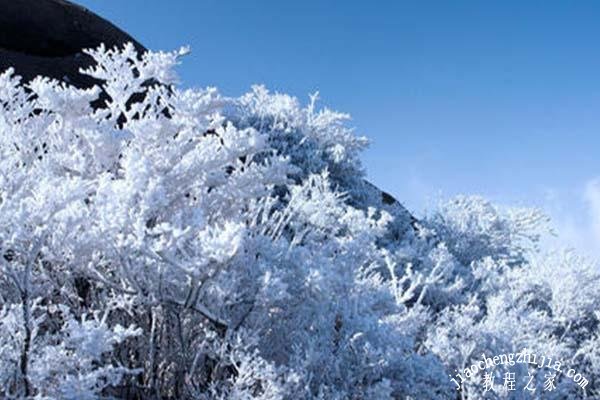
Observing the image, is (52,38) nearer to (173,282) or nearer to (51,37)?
(51,37)

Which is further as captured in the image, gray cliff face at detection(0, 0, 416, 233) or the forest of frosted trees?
gray cliff face at detection(0, 0, 416, 233)

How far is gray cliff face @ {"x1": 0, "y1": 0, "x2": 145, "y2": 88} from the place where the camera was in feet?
54.7

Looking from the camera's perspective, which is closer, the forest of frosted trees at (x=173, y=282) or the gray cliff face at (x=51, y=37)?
the forest of frosted trees at (x=173, y=282)

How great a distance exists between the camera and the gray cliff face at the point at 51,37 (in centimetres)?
1667

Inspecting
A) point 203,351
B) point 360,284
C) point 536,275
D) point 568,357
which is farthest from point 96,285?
point 536,275

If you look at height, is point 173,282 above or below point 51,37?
below

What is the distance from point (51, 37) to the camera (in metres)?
19.1

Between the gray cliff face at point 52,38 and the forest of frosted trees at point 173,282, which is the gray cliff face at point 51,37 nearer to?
the gray cliff face at point 52,38

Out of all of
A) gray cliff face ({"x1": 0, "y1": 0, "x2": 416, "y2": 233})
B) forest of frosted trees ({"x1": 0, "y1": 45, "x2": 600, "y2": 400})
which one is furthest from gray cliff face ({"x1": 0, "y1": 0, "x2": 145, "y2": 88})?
forest of frosted trees ({"x1": 0, "y1": 45, "x2": 600, "y2": 400})

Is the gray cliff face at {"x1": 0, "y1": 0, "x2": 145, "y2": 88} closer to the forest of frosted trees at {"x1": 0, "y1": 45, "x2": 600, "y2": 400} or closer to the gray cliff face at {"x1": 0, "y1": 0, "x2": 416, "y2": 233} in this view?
the gray cliff face at {"x1": 0, "y1": 0, "x2": 416, "y2": 233}

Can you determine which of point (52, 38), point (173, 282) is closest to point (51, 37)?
point (52, 38)

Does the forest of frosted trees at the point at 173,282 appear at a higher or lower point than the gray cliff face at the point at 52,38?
lower

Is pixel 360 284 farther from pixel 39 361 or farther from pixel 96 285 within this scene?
pixel 39 361

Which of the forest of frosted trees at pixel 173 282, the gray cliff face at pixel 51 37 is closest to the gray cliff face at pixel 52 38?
the gray cliff face at pixel 51 37
